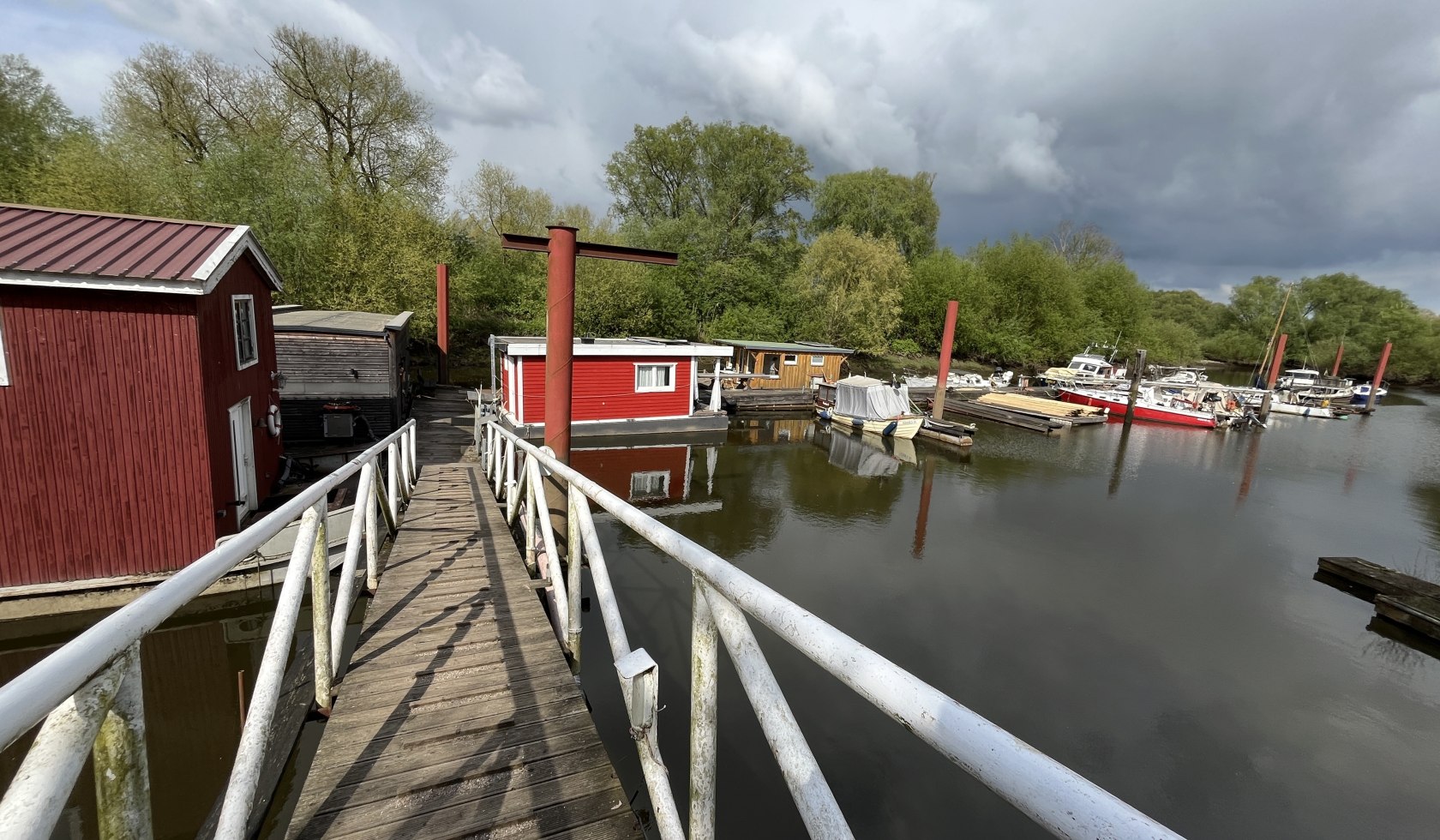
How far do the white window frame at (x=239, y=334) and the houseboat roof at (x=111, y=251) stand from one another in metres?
1.02

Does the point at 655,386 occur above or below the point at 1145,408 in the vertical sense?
above

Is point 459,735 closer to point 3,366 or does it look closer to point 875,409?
point 3,366

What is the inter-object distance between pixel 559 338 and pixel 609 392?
12.4 meters

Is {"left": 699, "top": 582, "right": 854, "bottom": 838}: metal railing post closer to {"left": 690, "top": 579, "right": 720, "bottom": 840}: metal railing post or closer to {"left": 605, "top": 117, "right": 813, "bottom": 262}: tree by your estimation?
{"left": 690, "top": 579, "right": 720, "bottom": 840}: metal railing post

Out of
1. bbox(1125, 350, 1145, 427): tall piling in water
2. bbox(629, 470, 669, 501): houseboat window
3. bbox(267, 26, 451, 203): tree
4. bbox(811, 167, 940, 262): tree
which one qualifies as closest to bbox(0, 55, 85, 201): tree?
bbox(267, 26, 451, 203): tree

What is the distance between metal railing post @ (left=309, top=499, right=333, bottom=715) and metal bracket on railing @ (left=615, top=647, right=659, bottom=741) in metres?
1.97

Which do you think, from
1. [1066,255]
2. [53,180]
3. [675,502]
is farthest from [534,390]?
[1066,255]

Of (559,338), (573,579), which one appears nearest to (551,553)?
(573,579)

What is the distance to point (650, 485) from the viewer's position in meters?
14.8

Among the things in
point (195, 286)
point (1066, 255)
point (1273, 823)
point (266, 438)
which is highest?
point (1066, 255)

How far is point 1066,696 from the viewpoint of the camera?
735 centimetres

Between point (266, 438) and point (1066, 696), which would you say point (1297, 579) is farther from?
point (266, 438)

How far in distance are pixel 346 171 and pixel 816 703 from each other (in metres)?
31.1

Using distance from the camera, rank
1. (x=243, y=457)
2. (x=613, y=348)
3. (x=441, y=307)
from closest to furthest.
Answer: (x=243, y=457) < (x=613, y=348) < (x=441, y=307)
